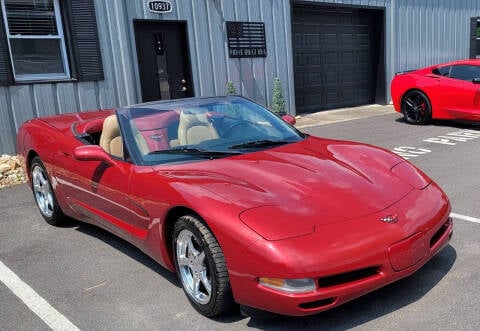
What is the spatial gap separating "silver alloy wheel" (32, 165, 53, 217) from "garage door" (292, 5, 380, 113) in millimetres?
8749

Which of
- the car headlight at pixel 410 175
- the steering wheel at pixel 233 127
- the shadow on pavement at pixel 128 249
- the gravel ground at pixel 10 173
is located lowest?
the shadow on pavement at pixel 128 249

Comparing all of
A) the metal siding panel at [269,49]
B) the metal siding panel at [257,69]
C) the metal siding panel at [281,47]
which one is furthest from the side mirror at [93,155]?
the metal siding panel at [281,47]

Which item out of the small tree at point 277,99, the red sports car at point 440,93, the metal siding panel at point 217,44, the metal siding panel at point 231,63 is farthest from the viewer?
the small tree at point 277,99

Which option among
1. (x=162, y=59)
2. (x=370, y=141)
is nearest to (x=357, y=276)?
(x=370, y=141)

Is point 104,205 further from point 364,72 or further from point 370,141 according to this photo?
point 364,72

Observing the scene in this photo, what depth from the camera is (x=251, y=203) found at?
105 inches

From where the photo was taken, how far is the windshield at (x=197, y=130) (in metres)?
3.43

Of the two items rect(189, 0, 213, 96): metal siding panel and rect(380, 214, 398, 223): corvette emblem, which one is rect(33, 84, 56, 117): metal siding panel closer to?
rect(189, 0, 213, 96): metal siding panel

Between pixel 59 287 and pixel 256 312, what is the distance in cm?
155

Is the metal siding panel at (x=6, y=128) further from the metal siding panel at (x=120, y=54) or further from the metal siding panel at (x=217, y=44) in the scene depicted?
the metal siding panel at (x=217, y=44)

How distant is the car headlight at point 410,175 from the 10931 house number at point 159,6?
24.1ft

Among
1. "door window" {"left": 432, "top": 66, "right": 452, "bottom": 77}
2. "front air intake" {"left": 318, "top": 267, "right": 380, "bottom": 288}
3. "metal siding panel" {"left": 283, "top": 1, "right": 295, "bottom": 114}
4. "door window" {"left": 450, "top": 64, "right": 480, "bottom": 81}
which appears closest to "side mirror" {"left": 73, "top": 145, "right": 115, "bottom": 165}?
"front air intake" {"left": 318, "top": 267, "right": 380, "bottom": 288}

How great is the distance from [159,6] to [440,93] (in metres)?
5.77

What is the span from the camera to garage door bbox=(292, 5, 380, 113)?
41.8 feet
